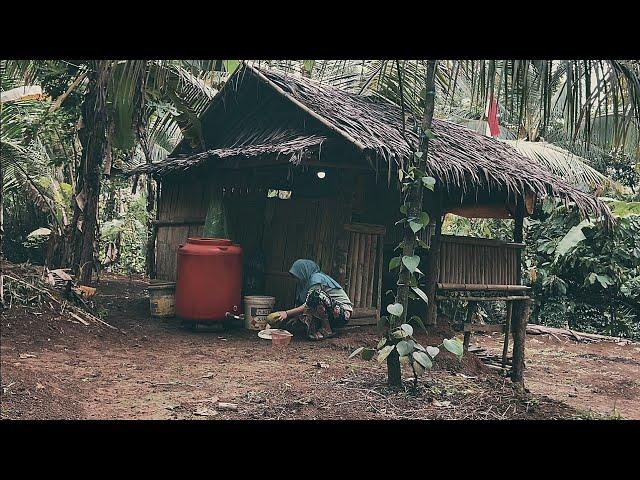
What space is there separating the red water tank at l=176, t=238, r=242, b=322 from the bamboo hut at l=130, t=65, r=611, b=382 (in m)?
0.83

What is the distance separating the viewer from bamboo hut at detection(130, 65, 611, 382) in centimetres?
842

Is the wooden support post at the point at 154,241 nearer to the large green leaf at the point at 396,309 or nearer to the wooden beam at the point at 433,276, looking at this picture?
the wooden beam at the point at 433,276

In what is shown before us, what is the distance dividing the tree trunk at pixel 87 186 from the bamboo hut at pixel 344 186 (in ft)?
3.31

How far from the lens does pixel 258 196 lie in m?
10.1

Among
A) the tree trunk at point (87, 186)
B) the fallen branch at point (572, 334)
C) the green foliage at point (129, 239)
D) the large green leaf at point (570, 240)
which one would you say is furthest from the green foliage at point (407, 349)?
the green foliage at point (129, 239)

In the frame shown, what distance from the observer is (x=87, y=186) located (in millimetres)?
9086

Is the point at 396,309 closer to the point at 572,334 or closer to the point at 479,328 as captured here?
the point at 479,328

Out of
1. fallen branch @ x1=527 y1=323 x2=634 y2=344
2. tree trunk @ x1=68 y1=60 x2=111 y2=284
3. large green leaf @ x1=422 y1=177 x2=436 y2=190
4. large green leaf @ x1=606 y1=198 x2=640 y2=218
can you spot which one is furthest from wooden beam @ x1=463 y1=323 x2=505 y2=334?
tree trunk @ x1=68 y1=60 x2=111 y2=284

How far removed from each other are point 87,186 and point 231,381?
166 inches

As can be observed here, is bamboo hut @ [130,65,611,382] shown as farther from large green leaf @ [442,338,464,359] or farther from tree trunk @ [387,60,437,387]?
large green leaf @ [442,338,464,359]

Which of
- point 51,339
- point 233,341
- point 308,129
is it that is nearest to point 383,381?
point 233,341

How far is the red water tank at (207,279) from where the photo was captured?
873 cm

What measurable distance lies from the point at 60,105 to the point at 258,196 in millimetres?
2915

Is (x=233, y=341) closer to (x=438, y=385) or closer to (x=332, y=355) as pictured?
(x=332, y=355)
